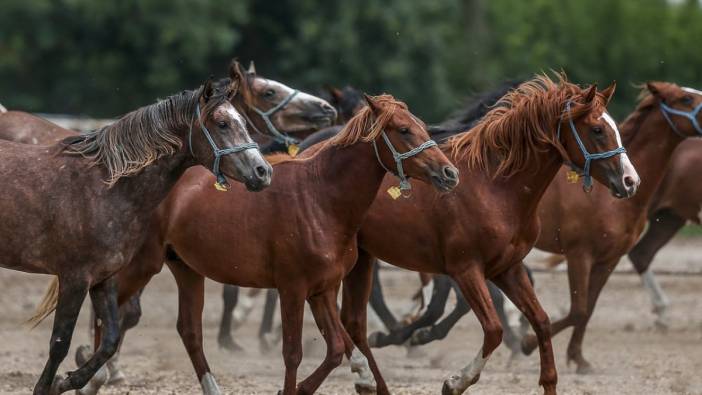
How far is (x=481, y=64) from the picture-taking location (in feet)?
89.2

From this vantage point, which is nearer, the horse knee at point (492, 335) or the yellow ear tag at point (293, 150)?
the horse knee at point (492, 335)

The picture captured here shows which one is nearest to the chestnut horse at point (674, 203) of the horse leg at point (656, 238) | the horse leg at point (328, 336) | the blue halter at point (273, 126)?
the horse leg at point (656, 238)

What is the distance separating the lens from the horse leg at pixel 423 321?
9281 millimetres

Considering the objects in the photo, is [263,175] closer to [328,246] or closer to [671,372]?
[328,246]

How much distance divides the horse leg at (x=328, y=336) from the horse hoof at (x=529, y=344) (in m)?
2.48

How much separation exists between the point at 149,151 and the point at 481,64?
20831 millimetres

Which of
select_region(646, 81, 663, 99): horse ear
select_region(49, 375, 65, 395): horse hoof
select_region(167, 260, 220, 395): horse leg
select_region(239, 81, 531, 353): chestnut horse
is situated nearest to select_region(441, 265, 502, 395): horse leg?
select_region(239, 81, 531, 353): chestnut horse

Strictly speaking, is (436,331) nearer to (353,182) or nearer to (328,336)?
(328,336)

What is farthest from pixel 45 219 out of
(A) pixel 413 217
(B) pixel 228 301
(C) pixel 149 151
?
(B) pixel 228 301

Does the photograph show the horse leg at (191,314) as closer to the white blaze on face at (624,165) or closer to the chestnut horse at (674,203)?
the white blaze on face at (624,165)

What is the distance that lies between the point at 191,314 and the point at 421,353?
3.09 metres

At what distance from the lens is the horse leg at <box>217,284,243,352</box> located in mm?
10867

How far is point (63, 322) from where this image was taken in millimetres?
6750

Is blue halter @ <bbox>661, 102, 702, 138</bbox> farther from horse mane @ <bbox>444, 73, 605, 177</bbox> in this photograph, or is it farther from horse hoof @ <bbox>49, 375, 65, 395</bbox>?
horse hoof @ <bbox>49, 375, 65, 395</bbox>
